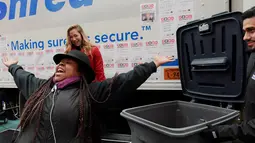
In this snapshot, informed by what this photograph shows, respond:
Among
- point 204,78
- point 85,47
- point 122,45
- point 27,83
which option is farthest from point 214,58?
point 27,83

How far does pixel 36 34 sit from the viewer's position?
92.5 inches

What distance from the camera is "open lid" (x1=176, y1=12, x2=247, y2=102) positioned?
3.84 ft

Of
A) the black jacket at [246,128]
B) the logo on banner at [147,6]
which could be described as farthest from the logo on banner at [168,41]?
the black jacket at [246,128]

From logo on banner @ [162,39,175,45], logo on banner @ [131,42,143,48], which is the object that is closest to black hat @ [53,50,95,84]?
logo on banner @ [131,42,143,48]

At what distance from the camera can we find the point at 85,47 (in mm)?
1986

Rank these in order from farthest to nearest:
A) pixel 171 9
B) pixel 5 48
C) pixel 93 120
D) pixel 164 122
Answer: pixel 5 48, pixel 171 9, pixel 93 120, pixel 164 122

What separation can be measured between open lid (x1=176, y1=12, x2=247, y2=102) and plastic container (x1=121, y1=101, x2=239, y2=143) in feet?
0.54

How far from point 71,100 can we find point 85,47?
0.70m

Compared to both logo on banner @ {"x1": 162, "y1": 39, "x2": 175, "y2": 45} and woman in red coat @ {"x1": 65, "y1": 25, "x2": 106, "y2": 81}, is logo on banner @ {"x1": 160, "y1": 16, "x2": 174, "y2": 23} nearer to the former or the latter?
logo on banner @ {"x1": 162, "y1": 39, "x2": 175, "y2": 45}

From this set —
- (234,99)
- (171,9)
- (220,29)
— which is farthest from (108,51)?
(234,99)

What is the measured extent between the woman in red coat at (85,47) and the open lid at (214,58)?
2.64ft

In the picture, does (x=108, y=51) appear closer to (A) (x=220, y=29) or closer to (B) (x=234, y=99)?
(A) (x=220, y=29)

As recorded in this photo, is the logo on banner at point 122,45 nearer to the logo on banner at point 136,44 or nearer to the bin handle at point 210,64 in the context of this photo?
the logo on banner at point 136,44

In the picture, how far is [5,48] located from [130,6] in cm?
176
